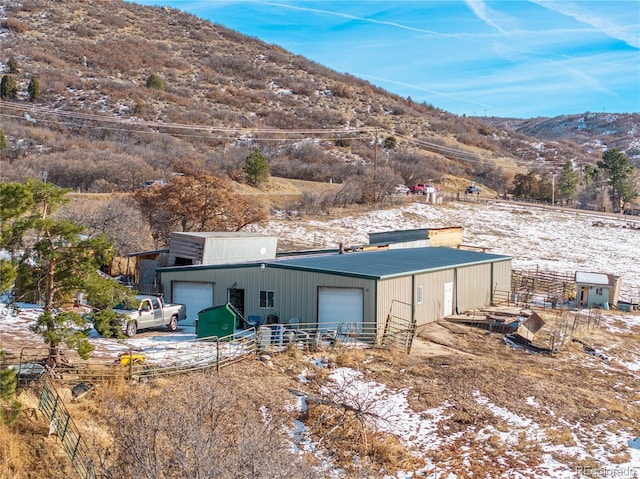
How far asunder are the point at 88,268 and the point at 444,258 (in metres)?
19.3

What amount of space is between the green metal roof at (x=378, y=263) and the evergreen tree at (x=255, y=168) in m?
26.7

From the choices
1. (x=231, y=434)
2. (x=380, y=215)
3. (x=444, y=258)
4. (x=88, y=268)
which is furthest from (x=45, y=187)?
(x=380, y=215)

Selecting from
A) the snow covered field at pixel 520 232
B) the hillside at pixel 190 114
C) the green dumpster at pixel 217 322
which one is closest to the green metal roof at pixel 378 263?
the green dumpster at pixel 217 322

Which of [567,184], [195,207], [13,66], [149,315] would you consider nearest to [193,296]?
[149,315]

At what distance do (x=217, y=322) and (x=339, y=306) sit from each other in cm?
467

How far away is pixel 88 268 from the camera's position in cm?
1514

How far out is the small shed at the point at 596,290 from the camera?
34.0 metres

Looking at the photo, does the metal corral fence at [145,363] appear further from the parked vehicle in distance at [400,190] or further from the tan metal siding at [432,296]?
the parked vehicle in distance at [400,190]

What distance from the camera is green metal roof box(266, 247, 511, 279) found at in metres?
23.8

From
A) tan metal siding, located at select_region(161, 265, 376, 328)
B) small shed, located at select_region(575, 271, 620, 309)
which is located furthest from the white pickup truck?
small shed, located at select_region(575, 271, 620, 309)

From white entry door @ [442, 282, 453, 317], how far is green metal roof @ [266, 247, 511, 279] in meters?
0.98

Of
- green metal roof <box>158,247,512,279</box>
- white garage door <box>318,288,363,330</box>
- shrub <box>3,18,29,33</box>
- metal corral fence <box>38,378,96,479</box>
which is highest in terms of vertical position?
shrub <box>3,18,29,33</box>

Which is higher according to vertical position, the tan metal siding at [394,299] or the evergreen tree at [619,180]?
the evergreen tree at [619,180]

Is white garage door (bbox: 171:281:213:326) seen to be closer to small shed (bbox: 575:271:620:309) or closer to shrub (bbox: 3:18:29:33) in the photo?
small shed (bbox: 575:271:620:309)
